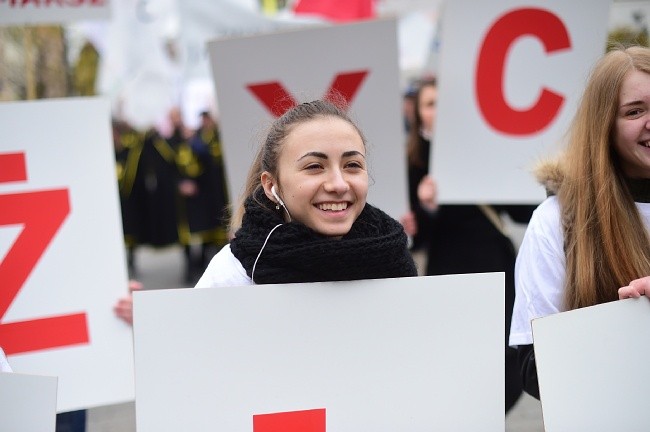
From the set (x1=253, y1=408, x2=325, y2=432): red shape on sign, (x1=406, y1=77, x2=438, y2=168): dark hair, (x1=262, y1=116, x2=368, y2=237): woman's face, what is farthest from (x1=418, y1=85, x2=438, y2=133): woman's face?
(x1=253, y1=408, x2=325, y2=432): red shape on sign

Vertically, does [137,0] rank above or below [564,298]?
above

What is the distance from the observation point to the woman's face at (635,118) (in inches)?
88.7

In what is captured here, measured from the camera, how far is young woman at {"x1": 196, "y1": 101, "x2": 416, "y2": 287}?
1996 millimetres

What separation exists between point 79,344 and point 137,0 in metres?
7.13

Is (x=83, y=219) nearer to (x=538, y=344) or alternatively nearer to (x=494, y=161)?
(x=538, y=344)

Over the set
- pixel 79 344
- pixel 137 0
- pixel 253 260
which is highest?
pixel 137 0

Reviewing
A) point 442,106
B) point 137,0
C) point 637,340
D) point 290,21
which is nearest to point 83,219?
point 637,340

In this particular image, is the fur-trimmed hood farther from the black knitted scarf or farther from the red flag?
the red flag

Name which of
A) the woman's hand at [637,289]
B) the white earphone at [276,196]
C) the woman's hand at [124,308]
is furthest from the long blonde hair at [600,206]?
the woman's hand at [124,308]

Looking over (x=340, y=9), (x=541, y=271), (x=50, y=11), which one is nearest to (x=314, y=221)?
(x=541, y=271)

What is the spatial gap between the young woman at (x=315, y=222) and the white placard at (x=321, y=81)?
5.17 ft

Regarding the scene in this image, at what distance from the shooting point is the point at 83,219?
2.67 m

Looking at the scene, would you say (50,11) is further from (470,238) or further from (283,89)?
(470,238)

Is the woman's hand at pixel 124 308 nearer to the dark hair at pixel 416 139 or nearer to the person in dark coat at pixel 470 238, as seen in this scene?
the person in dark coat at pixel 470 238
